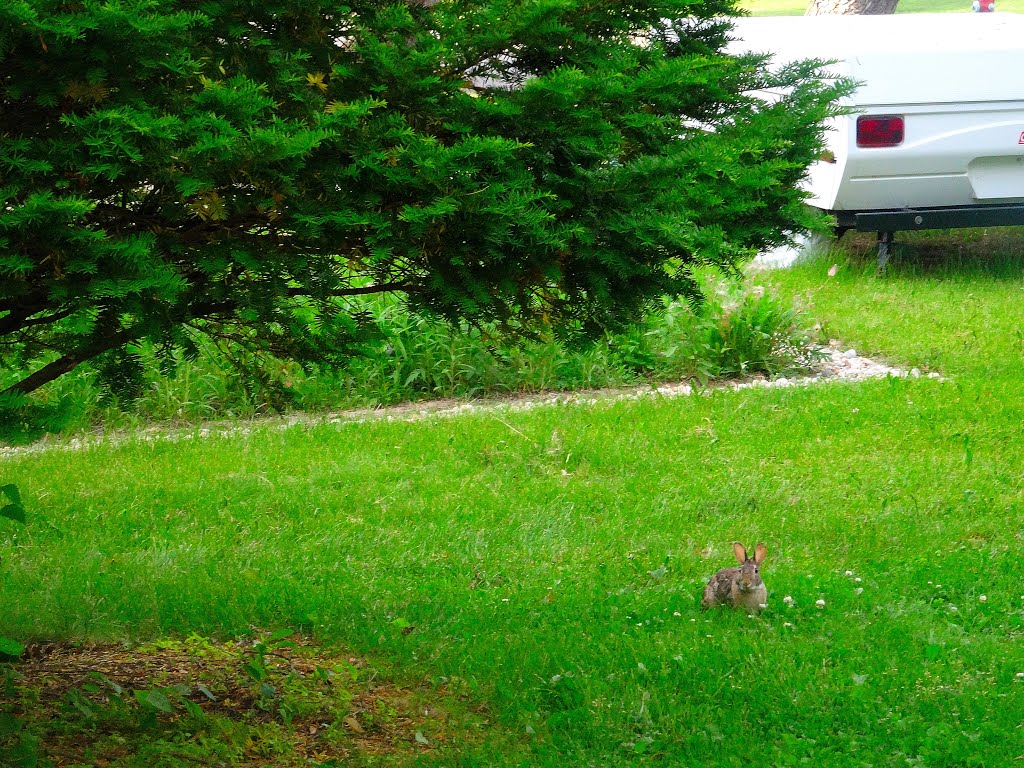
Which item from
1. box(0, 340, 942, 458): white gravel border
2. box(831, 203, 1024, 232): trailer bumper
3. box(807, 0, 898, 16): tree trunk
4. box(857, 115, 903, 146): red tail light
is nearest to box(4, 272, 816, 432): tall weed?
box(0, 340, 942, 458): white gravel border

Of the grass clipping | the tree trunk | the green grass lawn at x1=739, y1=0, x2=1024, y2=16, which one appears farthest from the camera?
the green grass lawn at x1=739, y1=0, x2=1024, y2=16

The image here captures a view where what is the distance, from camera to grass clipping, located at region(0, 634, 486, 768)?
145 inches

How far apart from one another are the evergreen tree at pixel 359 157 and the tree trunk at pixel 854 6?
12.6 metres

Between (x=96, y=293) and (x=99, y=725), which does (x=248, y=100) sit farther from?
(x=99, y=725)

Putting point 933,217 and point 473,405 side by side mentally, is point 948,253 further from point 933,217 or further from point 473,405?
point 473,405

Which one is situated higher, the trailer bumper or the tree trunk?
the tree trunk

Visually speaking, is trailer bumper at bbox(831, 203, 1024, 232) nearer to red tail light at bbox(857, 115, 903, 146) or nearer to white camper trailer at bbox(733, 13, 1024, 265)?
white camper trailer at bbox(733, 13, 1024, 265)

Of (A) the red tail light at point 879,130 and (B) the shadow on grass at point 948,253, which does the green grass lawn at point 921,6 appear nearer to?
(B) the shadow on grass at point 948,253

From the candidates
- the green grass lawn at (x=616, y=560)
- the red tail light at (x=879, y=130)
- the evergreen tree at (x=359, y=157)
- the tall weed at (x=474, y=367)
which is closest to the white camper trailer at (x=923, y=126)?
the red tail light at (x=879, y=130)

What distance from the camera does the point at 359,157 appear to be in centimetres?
293

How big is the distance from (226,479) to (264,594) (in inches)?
58.1

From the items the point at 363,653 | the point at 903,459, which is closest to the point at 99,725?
the point at 363,653

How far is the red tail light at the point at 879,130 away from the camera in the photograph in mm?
9375

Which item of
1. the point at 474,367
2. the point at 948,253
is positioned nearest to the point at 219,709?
the point at 474,367
